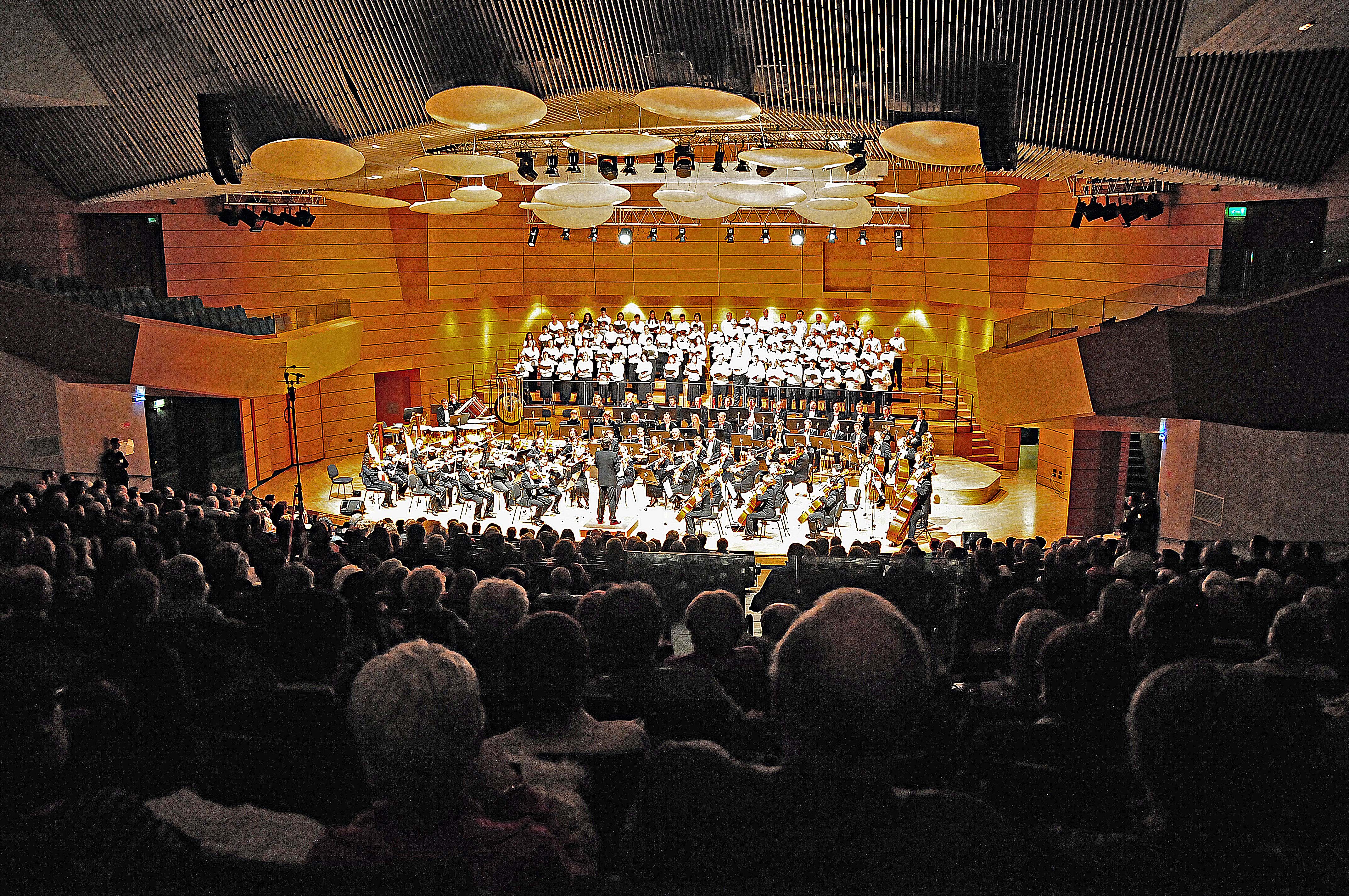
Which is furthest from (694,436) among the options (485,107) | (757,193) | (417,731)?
(417,731)

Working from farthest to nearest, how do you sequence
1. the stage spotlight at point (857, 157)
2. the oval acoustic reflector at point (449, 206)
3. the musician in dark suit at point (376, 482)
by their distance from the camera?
the musician in dark suit at point (376, 482)
the oval acoustic reflector at point (449, 206)
the stage spotlight at point (857, 157)

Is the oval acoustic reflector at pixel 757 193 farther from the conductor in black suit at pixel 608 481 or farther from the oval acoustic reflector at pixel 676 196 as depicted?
the conductor in black suit at pixel 608 481

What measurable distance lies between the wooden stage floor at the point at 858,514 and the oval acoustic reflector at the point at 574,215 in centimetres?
427

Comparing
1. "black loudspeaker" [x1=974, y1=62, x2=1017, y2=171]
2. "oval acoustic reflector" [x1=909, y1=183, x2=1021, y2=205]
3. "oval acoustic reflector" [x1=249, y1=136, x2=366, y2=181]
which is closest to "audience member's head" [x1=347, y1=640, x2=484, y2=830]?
"oval acoustic reflector" [x1=249, y1=136, x2=366, y2=181]

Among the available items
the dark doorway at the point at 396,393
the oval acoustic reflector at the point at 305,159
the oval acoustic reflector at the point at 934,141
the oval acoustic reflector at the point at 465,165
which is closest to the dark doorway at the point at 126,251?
the dark doorway at the point at 396,393

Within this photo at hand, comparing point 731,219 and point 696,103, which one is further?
point 731,219

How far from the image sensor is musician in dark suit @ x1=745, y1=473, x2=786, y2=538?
12.2m

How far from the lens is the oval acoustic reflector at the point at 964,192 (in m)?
11.4

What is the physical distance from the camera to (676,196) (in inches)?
498

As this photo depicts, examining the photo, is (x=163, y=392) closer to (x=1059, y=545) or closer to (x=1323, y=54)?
(x=1059, y=545)

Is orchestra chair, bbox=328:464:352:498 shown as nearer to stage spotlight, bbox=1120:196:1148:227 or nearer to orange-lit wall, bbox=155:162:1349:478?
orange-lit wall, bbox=155:162:1349:478

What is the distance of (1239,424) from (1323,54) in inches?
141

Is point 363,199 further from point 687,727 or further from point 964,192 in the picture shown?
point 687,727

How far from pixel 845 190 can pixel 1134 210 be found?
4971 millimetres
